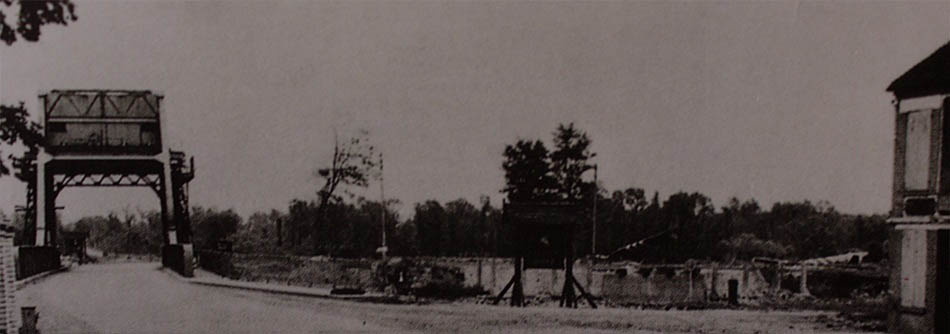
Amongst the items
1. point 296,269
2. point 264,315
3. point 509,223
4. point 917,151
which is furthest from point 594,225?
point 296,269

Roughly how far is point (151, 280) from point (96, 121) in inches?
96.5

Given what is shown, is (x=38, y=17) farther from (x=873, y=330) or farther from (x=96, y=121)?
(x=873, y=330)

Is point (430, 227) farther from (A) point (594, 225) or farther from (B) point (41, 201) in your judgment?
(B) point (41, 201)

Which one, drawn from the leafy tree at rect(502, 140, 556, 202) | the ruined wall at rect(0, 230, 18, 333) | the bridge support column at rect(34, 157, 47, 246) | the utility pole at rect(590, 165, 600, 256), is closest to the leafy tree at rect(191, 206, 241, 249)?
the bridge support column at rect(34, 157, 47, 246)

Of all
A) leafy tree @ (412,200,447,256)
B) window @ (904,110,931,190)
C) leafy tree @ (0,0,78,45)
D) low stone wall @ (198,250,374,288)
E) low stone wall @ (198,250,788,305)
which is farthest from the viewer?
low stone wall @ (198,250,788,305)

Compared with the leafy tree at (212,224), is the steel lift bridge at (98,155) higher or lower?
higher

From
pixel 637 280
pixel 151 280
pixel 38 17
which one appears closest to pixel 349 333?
pixel 151 280

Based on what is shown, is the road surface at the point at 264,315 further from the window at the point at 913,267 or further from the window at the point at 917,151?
the window at the point at 917,151

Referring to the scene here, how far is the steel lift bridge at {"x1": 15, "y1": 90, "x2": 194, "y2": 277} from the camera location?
27.2ft

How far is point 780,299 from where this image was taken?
16906 millimetres

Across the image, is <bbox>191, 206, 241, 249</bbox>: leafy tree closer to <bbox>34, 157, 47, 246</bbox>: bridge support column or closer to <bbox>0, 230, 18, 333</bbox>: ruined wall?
<bbox>34, 157, 47, 246</bbox>: bridge support column

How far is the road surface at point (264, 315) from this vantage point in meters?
8.77

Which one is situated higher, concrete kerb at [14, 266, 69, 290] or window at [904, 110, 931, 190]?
window at [904, 110, 931, 190]

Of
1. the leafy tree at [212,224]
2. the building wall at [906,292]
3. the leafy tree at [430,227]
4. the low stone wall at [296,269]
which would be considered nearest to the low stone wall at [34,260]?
the leafy tree at [212,224]
